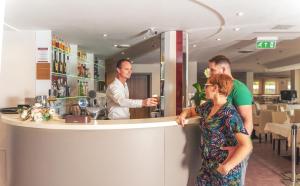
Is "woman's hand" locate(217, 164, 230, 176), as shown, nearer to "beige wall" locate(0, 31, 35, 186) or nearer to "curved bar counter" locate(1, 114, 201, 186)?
"curved bar counter" locate(1, 114, 201, 186)

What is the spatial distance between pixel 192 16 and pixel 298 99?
35.7ft

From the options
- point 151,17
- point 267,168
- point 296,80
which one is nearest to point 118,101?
point 151,17

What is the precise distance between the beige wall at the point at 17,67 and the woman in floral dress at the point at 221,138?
388 cm

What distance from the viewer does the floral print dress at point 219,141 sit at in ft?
6.67

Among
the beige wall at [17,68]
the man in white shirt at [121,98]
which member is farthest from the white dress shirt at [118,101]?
the beige wall at [17,68]

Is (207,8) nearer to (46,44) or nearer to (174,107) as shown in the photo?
(174,107)

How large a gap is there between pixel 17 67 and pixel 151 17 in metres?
2.54

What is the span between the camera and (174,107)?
5.86m

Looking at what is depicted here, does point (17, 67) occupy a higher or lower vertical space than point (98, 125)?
higher

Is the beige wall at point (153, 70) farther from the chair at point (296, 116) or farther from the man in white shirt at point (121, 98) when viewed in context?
the man in white shirt at point (121, 98)

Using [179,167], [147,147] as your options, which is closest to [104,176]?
[147,147]

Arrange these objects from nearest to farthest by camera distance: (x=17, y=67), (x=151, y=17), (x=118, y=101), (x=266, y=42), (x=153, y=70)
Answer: (x=118, y=101), (x=151, y=17), (x=17, y=67), (x=266, y=42), (x=153, y=70)

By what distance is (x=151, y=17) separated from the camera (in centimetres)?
438

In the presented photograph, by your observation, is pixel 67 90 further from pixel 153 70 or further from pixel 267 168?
pixel 153 70
